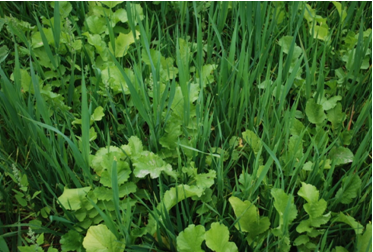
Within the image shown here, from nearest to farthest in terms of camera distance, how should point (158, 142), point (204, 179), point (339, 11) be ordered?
point (204, 179) < point (158, 142) < point (339, 11)

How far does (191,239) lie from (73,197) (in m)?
0.40

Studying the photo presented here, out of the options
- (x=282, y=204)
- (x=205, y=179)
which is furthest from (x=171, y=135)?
(x=282, y=204)

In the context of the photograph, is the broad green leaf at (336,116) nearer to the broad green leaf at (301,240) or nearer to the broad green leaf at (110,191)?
the broad green leaf at (301,240)

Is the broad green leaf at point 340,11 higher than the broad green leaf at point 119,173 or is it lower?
higher

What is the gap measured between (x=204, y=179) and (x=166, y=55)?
0.70 metres

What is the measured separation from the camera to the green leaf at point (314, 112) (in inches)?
56.9

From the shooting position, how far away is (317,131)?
142cm

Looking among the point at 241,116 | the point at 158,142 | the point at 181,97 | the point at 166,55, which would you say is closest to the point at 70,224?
the point at 158,142

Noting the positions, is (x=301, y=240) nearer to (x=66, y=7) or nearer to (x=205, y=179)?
(x=205, y=179)

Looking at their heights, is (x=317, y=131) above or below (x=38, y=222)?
above

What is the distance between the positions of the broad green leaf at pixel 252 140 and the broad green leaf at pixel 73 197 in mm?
565

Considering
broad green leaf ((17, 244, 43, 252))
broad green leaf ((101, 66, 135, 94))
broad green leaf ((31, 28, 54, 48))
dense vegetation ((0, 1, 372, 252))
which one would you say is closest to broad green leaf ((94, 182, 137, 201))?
dense vegetation ((0, 1, 372, 252))

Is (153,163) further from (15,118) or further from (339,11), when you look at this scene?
(339,11)

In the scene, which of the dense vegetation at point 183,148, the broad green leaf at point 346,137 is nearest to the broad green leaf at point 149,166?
the dense vegetation at point 183,148
